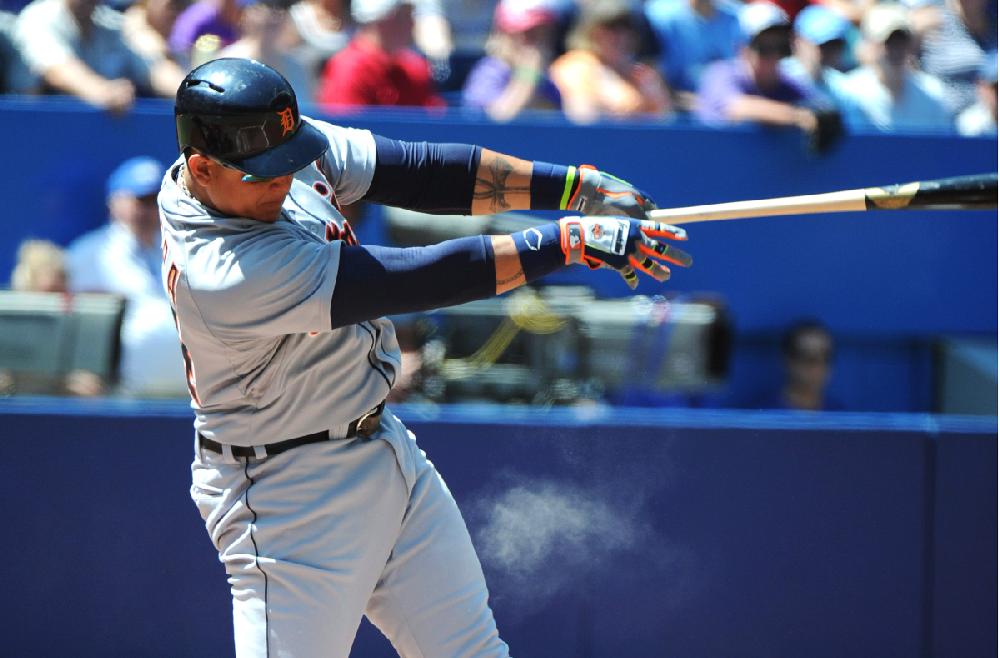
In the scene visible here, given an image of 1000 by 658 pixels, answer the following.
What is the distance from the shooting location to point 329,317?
260 cm

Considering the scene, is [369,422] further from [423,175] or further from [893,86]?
[893,86]

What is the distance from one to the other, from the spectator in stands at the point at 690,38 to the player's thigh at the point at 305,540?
4027mm

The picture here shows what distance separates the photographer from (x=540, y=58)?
598 cm

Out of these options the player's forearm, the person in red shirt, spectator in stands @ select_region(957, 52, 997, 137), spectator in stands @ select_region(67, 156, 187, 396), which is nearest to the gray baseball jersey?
the player's forearm

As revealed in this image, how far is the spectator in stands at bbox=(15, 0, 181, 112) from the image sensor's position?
573 centimetres

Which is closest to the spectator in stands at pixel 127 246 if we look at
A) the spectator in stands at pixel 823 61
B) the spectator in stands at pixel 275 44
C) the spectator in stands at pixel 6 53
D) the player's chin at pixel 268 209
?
the spectator in stands at pixel 275 44

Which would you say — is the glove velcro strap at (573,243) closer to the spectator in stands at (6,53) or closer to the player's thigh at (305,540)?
the player's thigh at (305,540)

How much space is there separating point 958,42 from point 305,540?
17.6 ft

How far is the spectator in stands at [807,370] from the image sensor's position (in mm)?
5742

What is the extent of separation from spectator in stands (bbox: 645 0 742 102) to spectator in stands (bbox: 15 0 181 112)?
2.37 meters

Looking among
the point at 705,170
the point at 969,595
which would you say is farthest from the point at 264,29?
the point at 969,595

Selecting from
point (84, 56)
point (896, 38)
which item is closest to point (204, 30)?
point (84, 56)

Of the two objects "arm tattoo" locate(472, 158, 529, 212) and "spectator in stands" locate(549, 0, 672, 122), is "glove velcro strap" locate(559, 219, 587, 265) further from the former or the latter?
"spectator in stands" locate(549, 0, 672, 122)

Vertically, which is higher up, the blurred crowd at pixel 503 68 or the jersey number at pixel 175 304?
the blurred crowd at pixel 503 68
